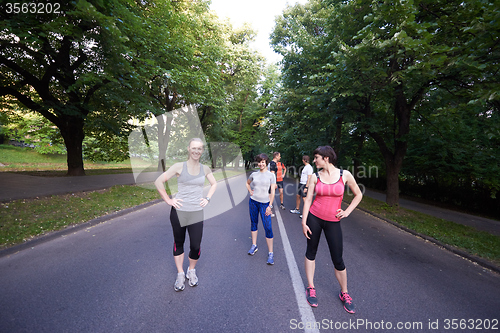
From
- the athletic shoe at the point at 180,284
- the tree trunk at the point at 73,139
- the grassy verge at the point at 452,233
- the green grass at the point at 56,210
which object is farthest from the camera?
the tree trunk at the point at 73,139

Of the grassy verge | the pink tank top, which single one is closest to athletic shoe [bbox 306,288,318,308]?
the pink tank top

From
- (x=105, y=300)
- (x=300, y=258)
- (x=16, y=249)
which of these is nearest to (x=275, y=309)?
(x=300, y=258)

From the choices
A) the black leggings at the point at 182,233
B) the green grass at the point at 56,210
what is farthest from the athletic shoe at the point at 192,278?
the green grass at the point at 56,210

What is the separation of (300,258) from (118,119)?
44.8 feet

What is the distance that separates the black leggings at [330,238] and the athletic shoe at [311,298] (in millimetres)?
432

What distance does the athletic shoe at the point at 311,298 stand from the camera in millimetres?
2691

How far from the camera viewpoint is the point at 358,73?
6074mm

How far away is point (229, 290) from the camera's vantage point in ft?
9.68

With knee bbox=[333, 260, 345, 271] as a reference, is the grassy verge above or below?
below

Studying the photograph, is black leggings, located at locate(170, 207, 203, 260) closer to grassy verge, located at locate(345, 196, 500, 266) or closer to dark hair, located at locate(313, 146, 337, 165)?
dark hair, located at locate(313, 146, 337, 165)

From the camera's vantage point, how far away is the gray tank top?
2820mm

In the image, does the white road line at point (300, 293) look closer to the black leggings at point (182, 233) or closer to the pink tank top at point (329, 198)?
the pink tank top at point (329, 198)

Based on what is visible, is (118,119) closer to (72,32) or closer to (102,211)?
(72,32)

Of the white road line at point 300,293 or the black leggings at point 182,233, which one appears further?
the black leggings at point 182,233
